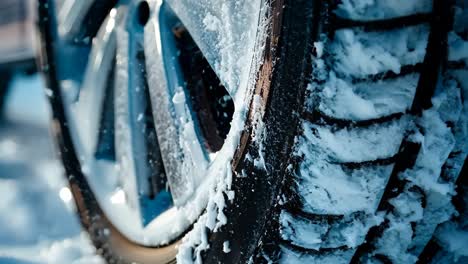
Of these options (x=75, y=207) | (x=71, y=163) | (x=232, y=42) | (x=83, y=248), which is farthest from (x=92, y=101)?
(x=232, y=42)

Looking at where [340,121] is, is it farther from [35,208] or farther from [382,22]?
[35,208]

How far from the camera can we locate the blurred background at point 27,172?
1572mm

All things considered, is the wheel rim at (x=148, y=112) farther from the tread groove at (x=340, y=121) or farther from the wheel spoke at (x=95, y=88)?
the tread groove at (x=340, y=121)

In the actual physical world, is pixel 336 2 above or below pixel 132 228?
above

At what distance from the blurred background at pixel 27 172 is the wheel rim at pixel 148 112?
0.69ft

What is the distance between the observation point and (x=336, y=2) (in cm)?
58

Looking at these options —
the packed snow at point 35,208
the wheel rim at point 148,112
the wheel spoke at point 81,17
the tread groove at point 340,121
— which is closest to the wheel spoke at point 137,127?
the wheel rim at point 148,112

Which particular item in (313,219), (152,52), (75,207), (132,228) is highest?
(152,52)

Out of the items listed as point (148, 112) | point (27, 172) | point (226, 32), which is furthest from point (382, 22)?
point (27, 172)

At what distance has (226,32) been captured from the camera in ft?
2.55

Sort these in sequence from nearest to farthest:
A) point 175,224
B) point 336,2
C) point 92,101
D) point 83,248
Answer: point 336,2, point 175,224, point 92,101, point 83,248

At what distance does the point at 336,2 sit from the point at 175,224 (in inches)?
22.8

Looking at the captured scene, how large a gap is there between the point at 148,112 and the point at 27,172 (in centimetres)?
140

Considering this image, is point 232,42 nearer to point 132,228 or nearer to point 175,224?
point 175,224
